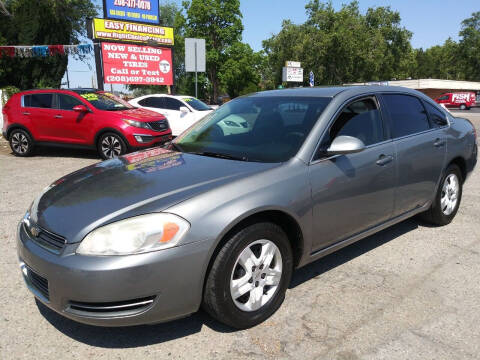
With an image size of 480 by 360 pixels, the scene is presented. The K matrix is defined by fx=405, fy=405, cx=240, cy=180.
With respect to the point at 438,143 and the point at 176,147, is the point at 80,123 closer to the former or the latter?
the point at 176,147

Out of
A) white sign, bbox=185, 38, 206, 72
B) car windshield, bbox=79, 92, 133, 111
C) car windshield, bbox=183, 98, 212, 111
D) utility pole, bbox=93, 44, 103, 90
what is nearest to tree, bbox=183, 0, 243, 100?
utility pole, bbox=93, 44, 103, 90

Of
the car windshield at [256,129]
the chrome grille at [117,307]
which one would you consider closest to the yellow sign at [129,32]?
the car windshield at [256,129]

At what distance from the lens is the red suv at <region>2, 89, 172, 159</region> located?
29.6 ft

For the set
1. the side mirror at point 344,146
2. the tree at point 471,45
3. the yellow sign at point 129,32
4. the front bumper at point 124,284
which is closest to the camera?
the front bumper at point 124,284

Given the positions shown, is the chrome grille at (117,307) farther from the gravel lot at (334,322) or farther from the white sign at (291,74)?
the white sign at (291,74)

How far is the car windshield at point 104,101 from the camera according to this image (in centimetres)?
938

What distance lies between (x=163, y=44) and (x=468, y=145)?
1483 cm

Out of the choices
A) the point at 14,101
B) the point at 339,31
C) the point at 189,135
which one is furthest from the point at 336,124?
the point at 339,31

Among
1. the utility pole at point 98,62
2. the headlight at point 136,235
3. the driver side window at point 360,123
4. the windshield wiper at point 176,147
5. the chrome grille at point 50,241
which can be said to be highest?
the utility pole at point 98,62

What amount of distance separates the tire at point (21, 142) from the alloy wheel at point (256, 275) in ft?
28.8

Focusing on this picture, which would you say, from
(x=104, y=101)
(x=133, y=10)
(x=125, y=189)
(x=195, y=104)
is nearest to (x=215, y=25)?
(x=133, y=10)

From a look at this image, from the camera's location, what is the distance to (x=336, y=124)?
325cm

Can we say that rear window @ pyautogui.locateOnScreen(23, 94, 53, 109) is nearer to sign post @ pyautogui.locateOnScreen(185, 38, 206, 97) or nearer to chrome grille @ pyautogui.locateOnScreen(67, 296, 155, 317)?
sign post @ pyautogui.locateOnScreen(185, 38, 206, 97)

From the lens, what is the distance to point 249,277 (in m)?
2.62
